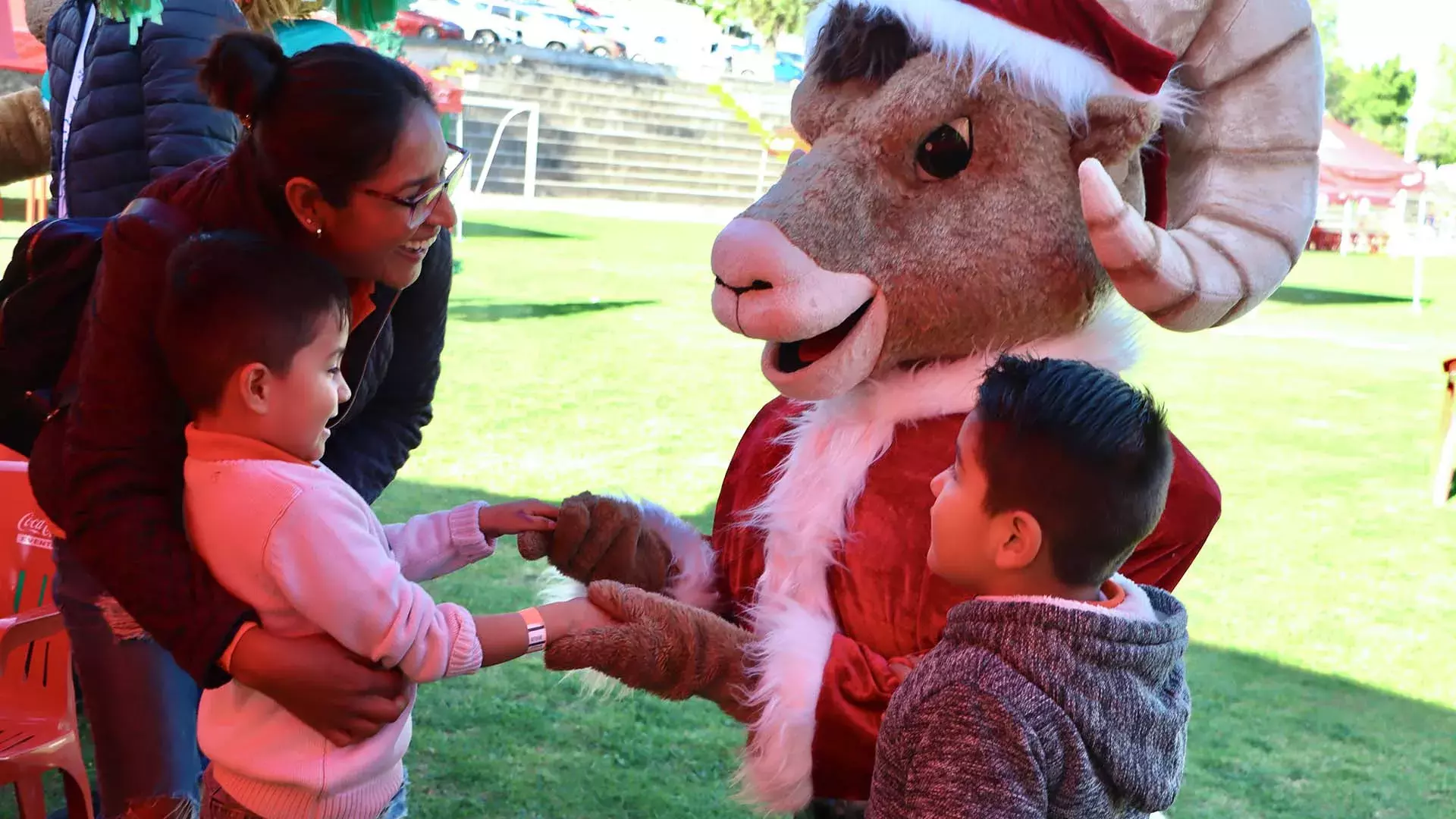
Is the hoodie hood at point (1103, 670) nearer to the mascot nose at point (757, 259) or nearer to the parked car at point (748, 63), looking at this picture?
the mascot nose at point (757, 259)

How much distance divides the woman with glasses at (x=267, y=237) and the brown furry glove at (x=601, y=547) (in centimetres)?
32

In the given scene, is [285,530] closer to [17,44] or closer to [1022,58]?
[1022,58]

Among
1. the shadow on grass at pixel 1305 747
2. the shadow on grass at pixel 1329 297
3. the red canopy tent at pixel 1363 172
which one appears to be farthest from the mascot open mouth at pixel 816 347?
the red canopy tent at pixel 1363 172

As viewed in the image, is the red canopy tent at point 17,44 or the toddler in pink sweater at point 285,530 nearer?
the toddler in pink sweater at point 285,530

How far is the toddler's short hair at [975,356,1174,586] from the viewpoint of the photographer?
1.23 meters

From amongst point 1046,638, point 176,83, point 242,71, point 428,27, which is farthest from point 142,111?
point 428,27

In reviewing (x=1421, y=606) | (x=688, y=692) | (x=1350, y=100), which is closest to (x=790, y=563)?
(x=688, y=692)

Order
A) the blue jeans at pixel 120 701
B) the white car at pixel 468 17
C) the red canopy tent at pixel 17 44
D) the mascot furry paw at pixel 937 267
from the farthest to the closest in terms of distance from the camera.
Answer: the white car at pixel 468 17 → the red canopy tent at pixel 17 44 → the blue jeans at pixel 120 701 → the mascot furry paw at pixel 937 267

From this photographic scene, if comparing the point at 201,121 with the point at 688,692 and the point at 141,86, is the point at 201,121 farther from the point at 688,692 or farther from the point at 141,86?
the point at 688,692

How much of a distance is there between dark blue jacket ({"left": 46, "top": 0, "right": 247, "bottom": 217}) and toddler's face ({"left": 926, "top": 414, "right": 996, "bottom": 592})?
1439 mm

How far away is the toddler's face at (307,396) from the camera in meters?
1.44

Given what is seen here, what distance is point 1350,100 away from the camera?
3522cm

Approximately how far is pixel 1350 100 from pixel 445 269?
38.2 m

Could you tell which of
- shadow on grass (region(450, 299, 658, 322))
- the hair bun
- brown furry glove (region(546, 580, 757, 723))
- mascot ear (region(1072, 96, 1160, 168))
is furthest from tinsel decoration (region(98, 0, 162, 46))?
shadow on grass (region(450, 299, 658, 322))
